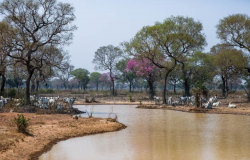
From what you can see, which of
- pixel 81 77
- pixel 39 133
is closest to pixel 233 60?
pixel 39 133

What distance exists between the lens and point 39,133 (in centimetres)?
1225

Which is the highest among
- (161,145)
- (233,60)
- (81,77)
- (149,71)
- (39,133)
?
(81,77)

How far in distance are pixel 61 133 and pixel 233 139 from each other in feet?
23.4

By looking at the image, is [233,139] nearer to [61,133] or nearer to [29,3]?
[61,133]

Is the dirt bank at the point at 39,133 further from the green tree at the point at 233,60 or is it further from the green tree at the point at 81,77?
the green tree at the point at 81,77

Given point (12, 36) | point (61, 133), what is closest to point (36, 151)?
point (61, 133)

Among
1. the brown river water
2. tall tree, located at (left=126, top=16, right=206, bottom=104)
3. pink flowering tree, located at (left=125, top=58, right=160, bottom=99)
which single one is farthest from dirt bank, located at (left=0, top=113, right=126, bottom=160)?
pink flowering tree, located at (left=125, top=58, right=160, bottom=99)

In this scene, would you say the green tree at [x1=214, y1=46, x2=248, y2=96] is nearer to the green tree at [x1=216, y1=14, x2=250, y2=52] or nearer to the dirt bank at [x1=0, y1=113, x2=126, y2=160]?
the green tree at [x1=216, y1=14, x2=250, y2=52]

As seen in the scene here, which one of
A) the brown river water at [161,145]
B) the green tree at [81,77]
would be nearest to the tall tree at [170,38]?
the brown river water at [161,145]

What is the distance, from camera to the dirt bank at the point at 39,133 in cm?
945

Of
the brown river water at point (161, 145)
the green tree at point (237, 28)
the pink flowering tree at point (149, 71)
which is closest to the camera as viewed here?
the brown river water at point (161, 145)

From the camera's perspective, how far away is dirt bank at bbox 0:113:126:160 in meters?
9.45

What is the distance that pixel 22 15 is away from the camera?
21.5 meters

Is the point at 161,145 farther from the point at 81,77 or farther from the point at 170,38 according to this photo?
the point at 81,77
